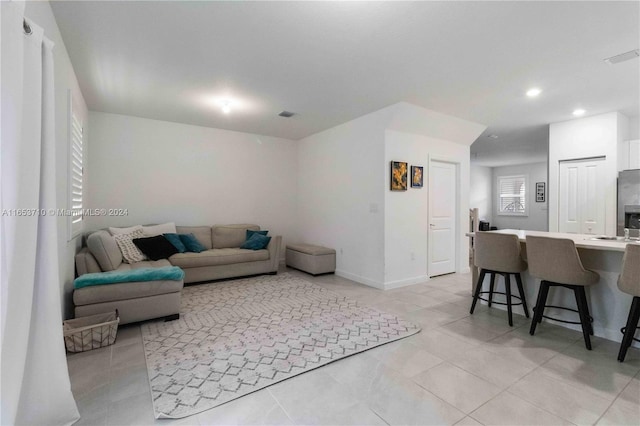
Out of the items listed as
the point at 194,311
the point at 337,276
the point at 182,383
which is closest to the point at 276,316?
the point at 194,311

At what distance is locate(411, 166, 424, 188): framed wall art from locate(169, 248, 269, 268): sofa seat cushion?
8.91ft

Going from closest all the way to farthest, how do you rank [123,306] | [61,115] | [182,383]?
[182,383] → [61,115] → [123,306]

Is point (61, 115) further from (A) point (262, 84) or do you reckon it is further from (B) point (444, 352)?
(B) point (444, 352)

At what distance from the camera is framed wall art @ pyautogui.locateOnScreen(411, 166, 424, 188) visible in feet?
15.4

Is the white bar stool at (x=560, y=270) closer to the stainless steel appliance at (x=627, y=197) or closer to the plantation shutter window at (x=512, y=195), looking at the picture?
the stainless steel appliance at (x=627, y=197)

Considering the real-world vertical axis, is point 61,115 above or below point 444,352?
above

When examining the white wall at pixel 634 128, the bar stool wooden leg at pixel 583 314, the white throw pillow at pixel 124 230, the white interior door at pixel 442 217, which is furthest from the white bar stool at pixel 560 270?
the white throw pillow at pixel 124 230

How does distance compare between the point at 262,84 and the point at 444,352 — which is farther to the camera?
the point at 262,84

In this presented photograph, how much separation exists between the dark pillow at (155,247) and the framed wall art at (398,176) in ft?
11.4

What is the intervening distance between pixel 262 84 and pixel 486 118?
3.58 m

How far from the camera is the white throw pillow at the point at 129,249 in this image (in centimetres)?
409

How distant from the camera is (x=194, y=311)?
3430 mm

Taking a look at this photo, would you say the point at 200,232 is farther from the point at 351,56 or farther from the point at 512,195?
the point at 512,195

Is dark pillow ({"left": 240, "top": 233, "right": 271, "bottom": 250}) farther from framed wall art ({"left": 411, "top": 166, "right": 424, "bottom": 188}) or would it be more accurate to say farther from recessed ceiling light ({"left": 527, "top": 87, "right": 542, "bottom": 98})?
recessed ceiling light ({"left": 527, "top": 87, "right": 542, "bottom": 98})
